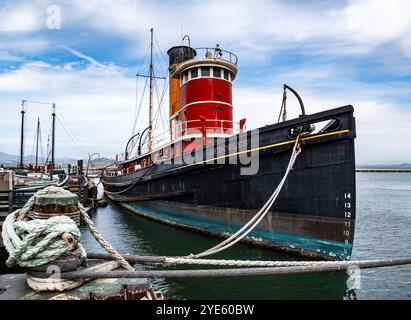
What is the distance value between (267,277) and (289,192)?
8.22ft

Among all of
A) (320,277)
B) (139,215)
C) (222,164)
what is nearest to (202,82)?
(222,164)

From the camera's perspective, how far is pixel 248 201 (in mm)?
9102

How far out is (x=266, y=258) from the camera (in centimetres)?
800

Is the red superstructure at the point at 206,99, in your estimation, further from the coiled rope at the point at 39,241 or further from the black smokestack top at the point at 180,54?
the coiled rope at the point at 39,241

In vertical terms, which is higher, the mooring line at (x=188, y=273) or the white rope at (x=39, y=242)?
the white rope at (x=39, y=242)

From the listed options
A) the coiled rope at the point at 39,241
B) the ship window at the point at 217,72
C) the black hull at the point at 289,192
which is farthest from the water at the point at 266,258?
the ship window at the point at 217,72

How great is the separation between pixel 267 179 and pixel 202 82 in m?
6.78

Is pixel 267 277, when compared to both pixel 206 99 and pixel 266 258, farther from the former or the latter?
pixel 206 99

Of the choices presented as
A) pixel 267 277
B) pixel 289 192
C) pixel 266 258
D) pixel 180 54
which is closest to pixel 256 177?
pixel 289 192

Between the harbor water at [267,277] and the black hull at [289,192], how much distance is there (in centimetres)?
62

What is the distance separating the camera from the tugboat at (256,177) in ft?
24.1

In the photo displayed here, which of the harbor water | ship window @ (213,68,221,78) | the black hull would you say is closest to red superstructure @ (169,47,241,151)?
ship window @ (213,68,221,78)
